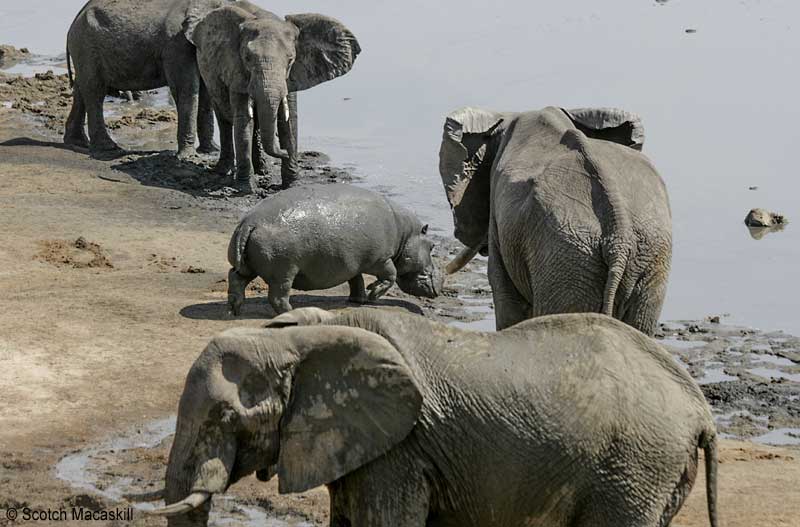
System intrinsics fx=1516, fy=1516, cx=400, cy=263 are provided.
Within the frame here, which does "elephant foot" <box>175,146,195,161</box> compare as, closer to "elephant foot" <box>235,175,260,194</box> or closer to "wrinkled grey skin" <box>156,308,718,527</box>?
"elephant foot" <box>235,175,260,194</box>

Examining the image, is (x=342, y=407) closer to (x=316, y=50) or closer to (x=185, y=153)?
(x=316, y=50)

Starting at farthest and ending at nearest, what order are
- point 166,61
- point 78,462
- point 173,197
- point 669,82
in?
point 669,82, point 166,61, point 173,197, point 78,462

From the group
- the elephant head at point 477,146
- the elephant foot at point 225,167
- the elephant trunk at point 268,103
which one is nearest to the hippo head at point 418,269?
the elephant head at point 477,146

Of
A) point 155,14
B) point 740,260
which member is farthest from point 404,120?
point 740,260

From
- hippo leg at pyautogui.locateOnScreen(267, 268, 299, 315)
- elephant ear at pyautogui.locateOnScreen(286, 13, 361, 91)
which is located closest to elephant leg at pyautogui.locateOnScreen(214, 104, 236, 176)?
elephant ear at pyautogui.locateOnScreen(286, 13, 361, 91)

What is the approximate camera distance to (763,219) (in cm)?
1817

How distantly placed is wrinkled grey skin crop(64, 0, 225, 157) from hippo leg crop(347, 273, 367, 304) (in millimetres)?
7221

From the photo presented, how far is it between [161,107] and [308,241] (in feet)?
44.8

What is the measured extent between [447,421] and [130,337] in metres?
6.04

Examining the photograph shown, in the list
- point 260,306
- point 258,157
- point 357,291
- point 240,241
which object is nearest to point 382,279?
point 357,291

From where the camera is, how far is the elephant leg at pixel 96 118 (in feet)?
67.3

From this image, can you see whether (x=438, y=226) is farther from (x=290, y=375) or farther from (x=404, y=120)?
(x=290, y=375)

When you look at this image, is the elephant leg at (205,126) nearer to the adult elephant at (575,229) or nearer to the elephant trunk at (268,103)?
the elephant trunk at (268,103)

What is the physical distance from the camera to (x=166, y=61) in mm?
20266
